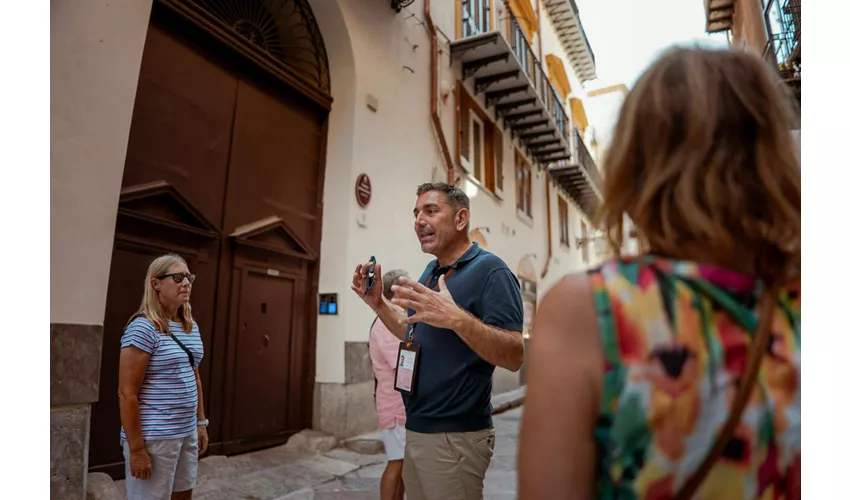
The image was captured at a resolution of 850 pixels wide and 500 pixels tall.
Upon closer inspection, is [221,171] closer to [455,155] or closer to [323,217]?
[323,217]

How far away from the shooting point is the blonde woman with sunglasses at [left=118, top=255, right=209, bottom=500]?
2.67 metres

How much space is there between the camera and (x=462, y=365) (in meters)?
2.06

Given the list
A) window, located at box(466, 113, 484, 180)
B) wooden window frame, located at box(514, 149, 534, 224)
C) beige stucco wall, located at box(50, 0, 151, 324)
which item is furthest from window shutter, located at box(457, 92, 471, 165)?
beige stucco wall, located at box(50, 0, 151, 324)

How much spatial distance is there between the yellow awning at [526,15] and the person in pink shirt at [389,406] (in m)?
11.7

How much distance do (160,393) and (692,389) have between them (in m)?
2.72

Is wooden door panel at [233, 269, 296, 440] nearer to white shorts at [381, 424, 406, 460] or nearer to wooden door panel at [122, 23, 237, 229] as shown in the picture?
wooden door panel at [122, 23, 237, 229]

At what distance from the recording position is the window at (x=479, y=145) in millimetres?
10039

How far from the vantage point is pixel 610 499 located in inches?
33.2

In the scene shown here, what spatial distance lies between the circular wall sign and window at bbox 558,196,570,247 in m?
11.4

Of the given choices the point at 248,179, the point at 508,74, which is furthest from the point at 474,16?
the point at 248,179

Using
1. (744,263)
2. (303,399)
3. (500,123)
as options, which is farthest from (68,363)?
(500,123)

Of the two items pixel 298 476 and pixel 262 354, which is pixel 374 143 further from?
pixel 298 476

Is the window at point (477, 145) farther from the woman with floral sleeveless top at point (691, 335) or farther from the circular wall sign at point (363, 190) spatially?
the woman with floral sleeveless top at point (691, 335)

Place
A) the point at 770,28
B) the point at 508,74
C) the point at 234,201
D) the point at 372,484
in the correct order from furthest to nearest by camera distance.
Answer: the point at 508,74 < the point at 770,28 < the point at 234,201 < the point at 372,484
